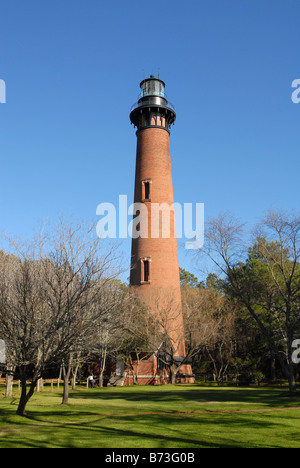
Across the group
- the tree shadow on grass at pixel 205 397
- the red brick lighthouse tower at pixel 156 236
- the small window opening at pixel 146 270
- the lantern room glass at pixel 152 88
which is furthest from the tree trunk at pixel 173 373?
the lantern room glass at pixel 152 88

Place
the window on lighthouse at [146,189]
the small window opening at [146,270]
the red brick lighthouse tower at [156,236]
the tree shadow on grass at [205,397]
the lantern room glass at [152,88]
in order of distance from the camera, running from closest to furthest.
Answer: the tree shadow on grass at [205,397] < the red brick lighthouse tower at [156,236] < the small window opening at [146,270] < the window on lighthouse at [146,189] < the lantern room glass at [152,88]

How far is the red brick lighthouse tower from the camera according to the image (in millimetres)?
32013

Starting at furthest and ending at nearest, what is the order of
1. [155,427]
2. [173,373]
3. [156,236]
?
[156,236], [173,373], [155,427]

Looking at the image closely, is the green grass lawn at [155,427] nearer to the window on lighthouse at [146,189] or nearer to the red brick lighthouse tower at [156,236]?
the red brick lighthouse tower at [156,236]

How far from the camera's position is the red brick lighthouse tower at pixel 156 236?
32.0 m

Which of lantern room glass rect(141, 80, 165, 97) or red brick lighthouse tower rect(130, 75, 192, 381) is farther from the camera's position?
lantern room glass rect(141, 80, 165, 97)

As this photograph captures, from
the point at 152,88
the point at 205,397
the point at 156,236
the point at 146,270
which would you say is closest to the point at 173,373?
the point at 146,270

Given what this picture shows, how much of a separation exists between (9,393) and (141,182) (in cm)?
1887

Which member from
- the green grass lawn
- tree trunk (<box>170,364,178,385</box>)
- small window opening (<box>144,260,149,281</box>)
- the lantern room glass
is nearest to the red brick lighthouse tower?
small window opening (<box>144,260,149,281</box>)

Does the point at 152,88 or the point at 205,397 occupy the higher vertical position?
the point at 152,88

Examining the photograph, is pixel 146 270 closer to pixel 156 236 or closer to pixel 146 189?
pixel 156 236

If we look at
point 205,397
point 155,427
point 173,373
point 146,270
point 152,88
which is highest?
point 152,88

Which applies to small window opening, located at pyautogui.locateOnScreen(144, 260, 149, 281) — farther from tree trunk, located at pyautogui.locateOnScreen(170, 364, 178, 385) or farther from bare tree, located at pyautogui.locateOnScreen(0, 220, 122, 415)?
bare tree, located at pyautogui.locateOnScreen(0, 220, 122, 415)

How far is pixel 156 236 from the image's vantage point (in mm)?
32406
